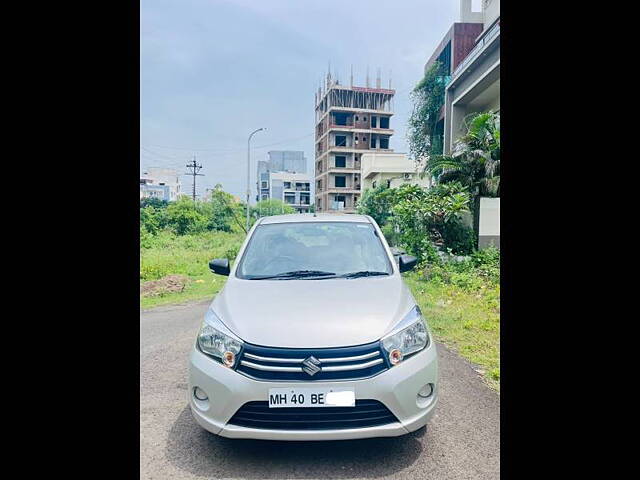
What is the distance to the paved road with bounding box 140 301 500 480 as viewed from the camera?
2.29m

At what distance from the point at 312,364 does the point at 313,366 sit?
0.01 metres

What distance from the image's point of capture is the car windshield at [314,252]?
322cm

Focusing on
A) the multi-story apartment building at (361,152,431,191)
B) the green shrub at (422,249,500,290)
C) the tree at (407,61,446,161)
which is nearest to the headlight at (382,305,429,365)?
the green shrub at (422,249,500,290)

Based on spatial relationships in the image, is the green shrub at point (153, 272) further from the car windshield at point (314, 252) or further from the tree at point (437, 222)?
the car windshield at point (314, 252)

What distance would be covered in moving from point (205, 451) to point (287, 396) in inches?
29.1

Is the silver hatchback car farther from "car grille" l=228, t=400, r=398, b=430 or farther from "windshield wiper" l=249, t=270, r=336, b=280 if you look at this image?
"windshield wiper" l=249, t=270, r=336, b=280

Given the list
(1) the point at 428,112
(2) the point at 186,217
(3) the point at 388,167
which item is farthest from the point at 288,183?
(1) the point at 428,112

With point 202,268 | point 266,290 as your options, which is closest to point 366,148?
point 202,268

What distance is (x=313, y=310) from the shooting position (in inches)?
99.1

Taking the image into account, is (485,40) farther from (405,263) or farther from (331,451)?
(331,451)

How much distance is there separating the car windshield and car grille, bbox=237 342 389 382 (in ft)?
3.04

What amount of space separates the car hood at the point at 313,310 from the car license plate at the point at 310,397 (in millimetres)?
229
